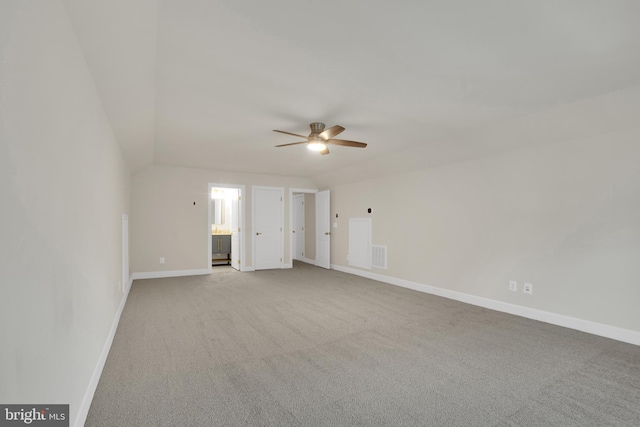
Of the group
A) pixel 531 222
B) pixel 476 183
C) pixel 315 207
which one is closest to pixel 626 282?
pixel 531 222

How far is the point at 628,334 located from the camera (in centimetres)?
318

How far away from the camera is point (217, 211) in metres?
9.52

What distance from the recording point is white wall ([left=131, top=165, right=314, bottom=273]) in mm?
6293

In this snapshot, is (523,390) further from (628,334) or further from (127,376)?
(127,376)

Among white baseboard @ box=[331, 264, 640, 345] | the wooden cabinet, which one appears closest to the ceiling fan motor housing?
white baseboard @ box=[331, 264, 640, 345]

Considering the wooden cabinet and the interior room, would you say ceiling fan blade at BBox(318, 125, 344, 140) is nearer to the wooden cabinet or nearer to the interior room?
the interior room

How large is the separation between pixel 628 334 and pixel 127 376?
4.76 metres

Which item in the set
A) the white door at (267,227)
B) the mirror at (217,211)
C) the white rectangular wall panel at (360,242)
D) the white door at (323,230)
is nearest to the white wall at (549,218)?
the white rectangular wall panel at (360,242)

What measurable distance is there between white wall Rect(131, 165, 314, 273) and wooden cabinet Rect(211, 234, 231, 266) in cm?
161

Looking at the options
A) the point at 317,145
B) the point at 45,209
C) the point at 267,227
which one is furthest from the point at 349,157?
the point at 45,209

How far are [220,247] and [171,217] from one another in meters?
2.23

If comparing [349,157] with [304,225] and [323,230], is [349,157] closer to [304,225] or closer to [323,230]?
[323,230]

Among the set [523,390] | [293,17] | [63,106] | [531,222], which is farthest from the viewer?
[531,222]

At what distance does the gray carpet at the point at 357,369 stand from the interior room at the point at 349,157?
0.02m
